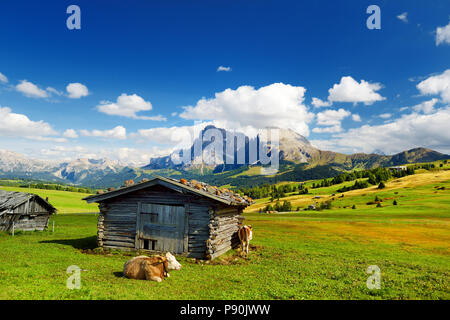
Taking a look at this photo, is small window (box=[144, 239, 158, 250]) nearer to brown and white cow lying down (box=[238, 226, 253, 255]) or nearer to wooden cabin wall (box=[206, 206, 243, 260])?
wooden cabin wall (box=[206, 206, 243, 260])

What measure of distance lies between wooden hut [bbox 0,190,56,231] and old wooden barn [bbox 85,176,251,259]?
22.3m

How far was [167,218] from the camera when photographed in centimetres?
2003

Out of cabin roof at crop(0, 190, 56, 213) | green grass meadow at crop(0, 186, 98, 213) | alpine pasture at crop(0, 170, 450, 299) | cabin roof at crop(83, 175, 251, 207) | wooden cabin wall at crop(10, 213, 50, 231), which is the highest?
cabin roof at crop(83, 175, 251, 207)

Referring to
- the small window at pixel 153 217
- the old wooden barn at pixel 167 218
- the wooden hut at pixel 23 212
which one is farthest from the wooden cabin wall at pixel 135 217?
the wooden hut at pixel 23 212

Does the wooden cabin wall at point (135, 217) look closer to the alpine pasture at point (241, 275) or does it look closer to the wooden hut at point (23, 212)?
the alpine pasture at point (241, 275)

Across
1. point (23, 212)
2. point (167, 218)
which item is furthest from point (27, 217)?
point (167, 218)

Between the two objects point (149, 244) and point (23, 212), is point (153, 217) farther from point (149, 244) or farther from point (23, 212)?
point (23, 212)

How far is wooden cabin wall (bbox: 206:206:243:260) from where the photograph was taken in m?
18.7

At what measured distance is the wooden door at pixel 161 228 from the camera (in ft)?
64.0

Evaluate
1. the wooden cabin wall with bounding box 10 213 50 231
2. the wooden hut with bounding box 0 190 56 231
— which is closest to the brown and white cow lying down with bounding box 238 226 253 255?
the wooden hut with bounding box 0 190 56 231

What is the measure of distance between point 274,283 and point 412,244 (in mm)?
26958

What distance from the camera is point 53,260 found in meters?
16.6

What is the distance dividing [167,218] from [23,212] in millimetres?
29038
